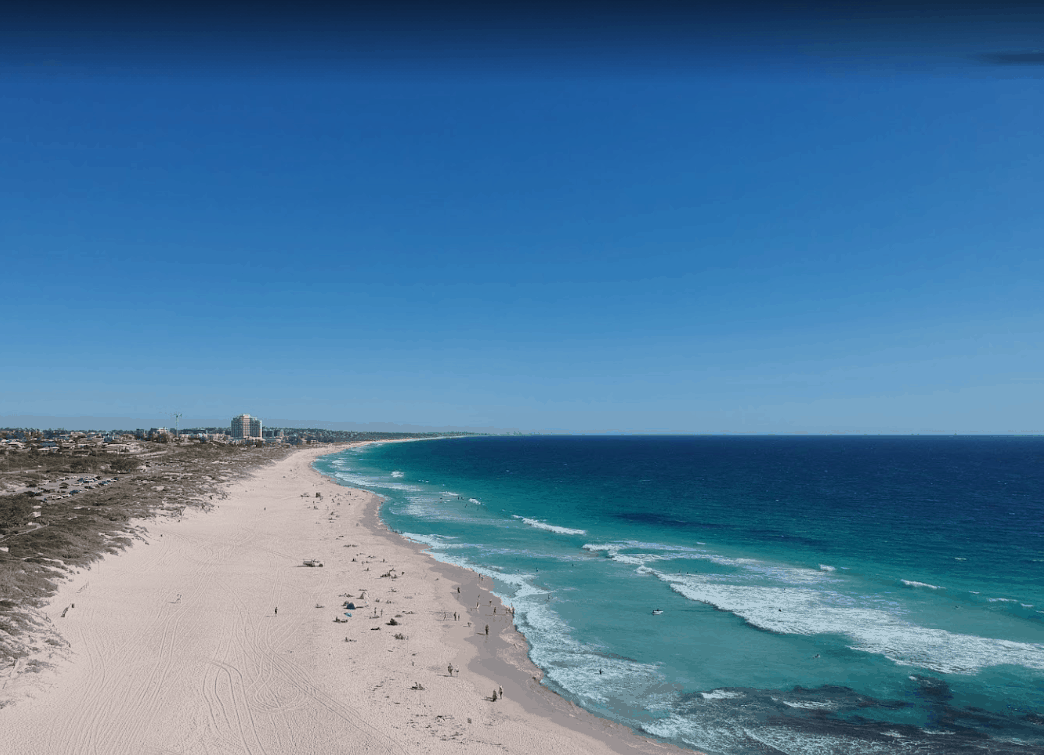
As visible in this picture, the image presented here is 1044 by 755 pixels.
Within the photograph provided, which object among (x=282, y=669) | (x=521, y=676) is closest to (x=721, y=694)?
(x=521, y=676)

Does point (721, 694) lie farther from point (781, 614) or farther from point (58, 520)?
point (58, 520)

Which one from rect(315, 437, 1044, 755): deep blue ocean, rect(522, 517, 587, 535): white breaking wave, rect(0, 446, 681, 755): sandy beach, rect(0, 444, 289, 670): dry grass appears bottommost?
rect(522, 517, 587, 535): white breaking wave

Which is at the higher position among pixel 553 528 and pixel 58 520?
pixel 58 520

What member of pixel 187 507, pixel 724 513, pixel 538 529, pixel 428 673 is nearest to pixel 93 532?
pixel 187 507

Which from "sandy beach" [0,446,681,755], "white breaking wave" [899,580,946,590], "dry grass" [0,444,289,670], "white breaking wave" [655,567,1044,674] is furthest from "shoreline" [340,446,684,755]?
"white breaking wave" [899,580,946,590]

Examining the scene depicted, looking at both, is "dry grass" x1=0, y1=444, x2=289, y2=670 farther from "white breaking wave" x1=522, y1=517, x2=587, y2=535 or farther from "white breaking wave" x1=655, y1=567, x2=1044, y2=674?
"white breaking wave" x1=522, y1=517, x2=587, y2=535

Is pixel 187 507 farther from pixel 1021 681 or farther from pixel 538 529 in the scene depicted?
pixel 1021 681

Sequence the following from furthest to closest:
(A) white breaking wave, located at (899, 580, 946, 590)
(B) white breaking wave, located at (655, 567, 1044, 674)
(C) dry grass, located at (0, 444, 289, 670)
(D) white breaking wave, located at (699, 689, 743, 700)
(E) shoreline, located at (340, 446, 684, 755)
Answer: (A) white breaking wave, located at (899, 580, 946, 590) → (B) white breaking wave, located at (655, 567, 1044, 674) → (C) dry grass, located at (0, 444, 289, 670) → (D) white breaking wave, located at (699, 689, 743, 700) → (E) shoreline, located at (340, 446, 684, 755)

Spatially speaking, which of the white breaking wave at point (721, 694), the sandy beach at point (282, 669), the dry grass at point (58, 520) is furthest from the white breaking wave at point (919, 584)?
the dry grass at point (58, 520)
